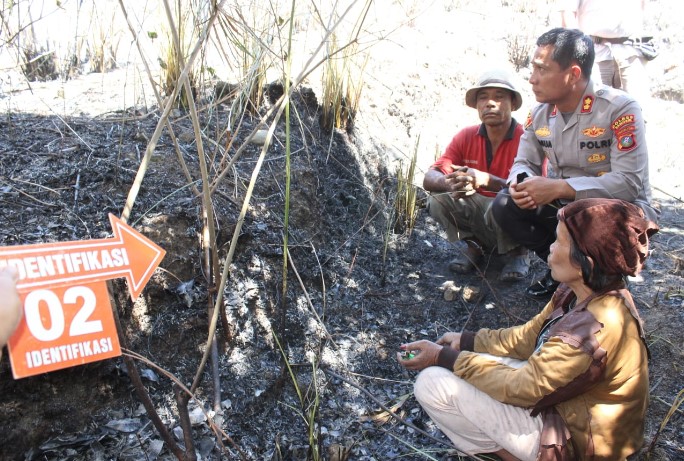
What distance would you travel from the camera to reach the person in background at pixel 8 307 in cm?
124

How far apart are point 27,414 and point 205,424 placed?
639 millimetres

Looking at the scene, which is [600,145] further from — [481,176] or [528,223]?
[481,176]

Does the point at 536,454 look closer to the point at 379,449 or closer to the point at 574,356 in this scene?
the point at 574,356

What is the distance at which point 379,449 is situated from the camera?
8.00ft

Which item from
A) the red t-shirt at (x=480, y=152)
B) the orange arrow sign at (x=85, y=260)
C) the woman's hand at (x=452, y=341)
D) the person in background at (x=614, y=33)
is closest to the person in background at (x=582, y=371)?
the woman's hand at (x=452, y=341)


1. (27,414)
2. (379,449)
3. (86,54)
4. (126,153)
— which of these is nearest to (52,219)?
(126,153)

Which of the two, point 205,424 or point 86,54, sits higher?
point 86,54

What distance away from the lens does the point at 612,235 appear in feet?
6.32

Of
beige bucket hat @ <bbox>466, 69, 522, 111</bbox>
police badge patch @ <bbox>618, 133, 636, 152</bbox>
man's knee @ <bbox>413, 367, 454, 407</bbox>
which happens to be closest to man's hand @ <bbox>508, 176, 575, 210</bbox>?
police badge patch @ <bbox>618, 133, 636, 152</bbox>

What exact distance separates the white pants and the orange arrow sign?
1.14 metres

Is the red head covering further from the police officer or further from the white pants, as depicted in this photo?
the police officer

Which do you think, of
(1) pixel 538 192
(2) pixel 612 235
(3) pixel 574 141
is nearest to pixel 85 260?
(2) pixel 612 235

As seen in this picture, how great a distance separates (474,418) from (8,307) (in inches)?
62.0

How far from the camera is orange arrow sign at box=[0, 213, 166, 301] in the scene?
1.41m
